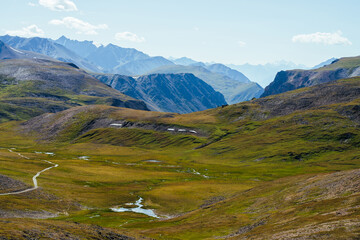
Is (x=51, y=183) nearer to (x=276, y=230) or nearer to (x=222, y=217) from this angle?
(x=222, y=217)

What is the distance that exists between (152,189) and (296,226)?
274 ft

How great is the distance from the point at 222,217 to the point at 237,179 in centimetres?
8124

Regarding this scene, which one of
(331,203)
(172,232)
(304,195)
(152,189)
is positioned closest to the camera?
(331,203)

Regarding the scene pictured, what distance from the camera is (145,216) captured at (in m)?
103

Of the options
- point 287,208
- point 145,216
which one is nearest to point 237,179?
point 145,216

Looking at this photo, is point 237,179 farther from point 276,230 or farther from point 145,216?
point 276,230

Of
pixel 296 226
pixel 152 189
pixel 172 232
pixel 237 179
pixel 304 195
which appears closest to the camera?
pixel 296 226

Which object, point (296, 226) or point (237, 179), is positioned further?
Result: point (237, 179)

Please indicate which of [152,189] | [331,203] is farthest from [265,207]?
[152,189]

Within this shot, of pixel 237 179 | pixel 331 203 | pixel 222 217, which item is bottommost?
pixel 237 179

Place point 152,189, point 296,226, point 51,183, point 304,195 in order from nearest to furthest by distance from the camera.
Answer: point 296,226, point 304,195, point 51,183, point 152,189

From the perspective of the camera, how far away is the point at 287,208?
81.1 metres

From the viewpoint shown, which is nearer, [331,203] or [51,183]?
[331,203]

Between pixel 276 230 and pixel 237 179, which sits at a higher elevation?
pixel 276 230
